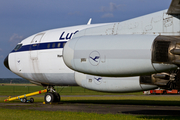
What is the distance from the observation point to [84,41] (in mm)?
11664

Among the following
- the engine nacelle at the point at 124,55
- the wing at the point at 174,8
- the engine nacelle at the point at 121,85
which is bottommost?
the engine nacelle at the point at 121,85

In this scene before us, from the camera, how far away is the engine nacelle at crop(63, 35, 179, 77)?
10.5 meters

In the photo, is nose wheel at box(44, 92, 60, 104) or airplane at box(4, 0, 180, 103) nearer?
airplane at box(4, 0, 180, 103)

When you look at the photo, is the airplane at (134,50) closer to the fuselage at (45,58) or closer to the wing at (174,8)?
the wing at (174,8)

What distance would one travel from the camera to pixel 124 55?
10.7 m

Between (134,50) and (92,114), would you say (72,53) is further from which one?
(92,114)

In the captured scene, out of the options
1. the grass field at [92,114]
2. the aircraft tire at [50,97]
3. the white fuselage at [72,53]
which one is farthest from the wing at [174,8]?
the aircraft tire at [50,97]

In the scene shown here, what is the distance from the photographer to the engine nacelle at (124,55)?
1048 cm

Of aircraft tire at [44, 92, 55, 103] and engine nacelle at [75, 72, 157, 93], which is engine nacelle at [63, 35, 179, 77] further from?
aircraft tire at [44, 92, 55, 103]

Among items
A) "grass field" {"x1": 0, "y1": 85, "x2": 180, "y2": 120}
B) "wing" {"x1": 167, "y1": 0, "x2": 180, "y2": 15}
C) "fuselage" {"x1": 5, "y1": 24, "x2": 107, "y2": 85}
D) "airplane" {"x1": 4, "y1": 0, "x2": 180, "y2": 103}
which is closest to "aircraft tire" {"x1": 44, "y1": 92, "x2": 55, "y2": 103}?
"fuselage" {"x1": 5, "y1": 24, "x2": 107, "y2": 85}

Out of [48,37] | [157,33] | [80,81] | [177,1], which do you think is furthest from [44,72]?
[177,1]

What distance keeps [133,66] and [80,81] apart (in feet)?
26.8

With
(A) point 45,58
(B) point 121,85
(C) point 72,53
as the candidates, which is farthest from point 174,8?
(A) point 45,58

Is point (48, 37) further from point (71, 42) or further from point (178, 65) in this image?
point (178, 65)
